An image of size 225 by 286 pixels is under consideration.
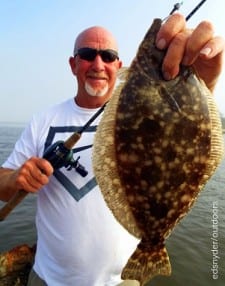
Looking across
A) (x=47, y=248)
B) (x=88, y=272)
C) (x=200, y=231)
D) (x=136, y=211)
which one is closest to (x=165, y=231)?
(x=136, y=211)

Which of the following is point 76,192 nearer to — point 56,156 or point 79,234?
point 79,234

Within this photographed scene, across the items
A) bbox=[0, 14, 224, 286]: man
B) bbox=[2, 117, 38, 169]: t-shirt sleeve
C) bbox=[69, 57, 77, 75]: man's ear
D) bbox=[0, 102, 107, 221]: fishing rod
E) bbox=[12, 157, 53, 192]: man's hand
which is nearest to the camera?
bbox=[12, 157, 53, 192]: man's hand

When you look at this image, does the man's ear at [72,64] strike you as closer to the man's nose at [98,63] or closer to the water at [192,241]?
the man's nose at [98,63]

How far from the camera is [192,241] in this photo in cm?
1114

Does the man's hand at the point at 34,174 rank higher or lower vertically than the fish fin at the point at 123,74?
lower

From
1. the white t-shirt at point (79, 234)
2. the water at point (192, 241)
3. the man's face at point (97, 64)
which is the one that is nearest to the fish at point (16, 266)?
the white t-shirt at point (79, 234)

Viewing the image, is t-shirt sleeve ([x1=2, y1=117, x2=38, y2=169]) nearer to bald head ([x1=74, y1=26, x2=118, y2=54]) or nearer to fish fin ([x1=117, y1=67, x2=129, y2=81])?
bald head ([x1=74, y1=26, x2=118, y2=54])

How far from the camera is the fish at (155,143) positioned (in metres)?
2.25

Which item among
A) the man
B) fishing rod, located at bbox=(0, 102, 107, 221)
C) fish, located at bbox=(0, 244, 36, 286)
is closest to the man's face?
the man

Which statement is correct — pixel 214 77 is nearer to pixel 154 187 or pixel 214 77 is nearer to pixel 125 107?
pixel 125 107

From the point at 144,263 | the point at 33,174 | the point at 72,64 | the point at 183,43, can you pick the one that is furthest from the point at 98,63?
the point at 144,263

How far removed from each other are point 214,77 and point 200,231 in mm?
9897

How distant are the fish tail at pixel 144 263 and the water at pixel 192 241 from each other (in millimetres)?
6655

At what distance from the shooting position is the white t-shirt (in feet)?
11.9
